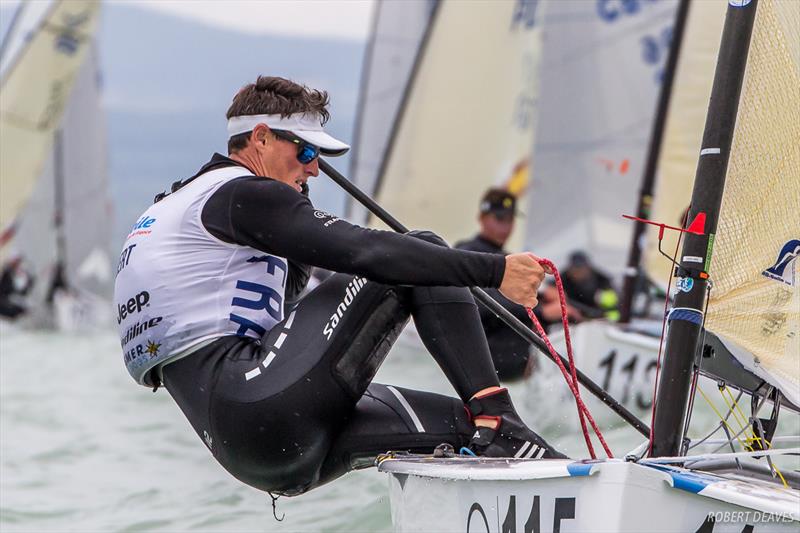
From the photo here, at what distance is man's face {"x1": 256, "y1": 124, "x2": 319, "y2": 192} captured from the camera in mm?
2252

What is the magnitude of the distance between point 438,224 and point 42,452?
5284 mm

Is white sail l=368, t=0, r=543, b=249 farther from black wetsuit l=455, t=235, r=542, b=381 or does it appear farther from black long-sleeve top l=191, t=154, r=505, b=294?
black long-sleeve top l=191, t=154, r=505, b=294

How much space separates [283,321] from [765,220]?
0.87 meters

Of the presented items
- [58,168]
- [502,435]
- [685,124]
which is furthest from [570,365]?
[58,168]

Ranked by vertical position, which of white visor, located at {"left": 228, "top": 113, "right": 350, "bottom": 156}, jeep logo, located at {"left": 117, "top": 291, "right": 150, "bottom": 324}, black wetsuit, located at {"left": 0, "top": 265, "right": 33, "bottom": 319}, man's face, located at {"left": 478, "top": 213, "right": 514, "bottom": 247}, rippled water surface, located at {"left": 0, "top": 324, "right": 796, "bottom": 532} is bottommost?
black wetsuit, located at {"left": 0, "top": 265, "right": 33, "bottom": 319}

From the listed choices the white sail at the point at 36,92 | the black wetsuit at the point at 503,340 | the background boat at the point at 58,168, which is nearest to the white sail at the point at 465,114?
the white sail at the point at 36,92

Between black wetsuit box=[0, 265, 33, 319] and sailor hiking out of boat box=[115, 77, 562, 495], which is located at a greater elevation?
sailor hiking out of boat box=[115, 77, 562, 495]

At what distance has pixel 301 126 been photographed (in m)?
2.24

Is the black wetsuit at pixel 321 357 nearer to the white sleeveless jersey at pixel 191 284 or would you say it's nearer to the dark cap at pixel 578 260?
the white sleeveless jersey at pixel 191 284

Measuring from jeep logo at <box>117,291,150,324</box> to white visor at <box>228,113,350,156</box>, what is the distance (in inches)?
13.1

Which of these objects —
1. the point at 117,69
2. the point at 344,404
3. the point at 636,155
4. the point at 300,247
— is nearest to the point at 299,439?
the point at 344,404

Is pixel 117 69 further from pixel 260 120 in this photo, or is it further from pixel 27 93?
pixel 260 120

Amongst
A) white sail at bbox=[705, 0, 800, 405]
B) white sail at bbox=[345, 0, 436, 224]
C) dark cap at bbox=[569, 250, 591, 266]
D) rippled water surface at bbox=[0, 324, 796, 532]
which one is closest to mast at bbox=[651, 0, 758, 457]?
white sail at bbox=[705, 0, 800, 405]

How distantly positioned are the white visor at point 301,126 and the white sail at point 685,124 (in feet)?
14.8
